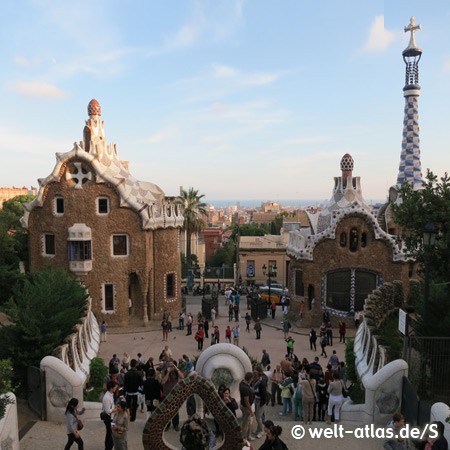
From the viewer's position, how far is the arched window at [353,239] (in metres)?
24.8

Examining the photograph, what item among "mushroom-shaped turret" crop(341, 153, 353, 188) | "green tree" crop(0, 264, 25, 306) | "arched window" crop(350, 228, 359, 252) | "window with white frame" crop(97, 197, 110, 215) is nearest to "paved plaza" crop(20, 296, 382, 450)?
"arched window" crop(350, 228, 359, 252)

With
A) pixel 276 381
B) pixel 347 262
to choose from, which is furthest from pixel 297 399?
pixel 347 262

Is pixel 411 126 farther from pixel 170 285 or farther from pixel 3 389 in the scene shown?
pixel 3 389

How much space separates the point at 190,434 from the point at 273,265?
3927 centimetres

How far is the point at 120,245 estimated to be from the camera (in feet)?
84.1

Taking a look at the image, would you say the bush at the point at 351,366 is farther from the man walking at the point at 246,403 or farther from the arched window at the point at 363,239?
the arched window at the point at 363,239

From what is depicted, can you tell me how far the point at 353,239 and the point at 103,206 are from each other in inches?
551

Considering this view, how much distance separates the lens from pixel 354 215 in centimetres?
2462

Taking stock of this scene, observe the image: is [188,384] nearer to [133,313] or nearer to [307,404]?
[307,404]

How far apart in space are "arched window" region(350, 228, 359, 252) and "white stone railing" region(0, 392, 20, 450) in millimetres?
19620

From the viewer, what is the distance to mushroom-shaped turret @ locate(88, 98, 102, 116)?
28.5 meters

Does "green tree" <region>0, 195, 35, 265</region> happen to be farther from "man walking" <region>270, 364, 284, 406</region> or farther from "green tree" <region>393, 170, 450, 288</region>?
"green tree" <region>393, 170, 450, 288</region>

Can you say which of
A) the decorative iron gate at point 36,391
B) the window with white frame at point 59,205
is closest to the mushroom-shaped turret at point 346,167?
the window with white frame at point 59,205

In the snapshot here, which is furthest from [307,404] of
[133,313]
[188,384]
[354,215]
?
[133,313]
